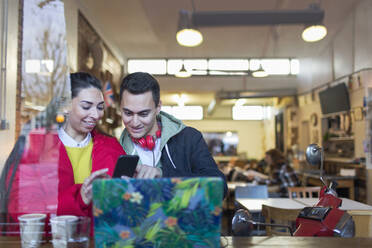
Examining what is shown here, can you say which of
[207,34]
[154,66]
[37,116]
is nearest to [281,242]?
[37,116]

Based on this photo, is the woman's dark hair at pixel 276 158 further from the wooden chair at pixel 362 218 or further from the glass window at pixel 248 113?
the glass window at pixel 248 113

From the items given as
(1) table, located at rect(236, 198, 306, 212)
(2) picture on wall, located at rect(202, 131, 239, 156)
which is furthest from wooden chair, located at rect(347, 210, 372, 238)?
(2) picture on wall, located at rect(202, 131, 239, 156)

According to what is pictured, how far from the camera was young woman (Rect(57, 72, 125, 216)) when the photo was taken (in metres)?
1.57

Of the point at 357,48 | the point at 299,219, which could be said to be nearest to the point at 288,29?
the point at 357,48

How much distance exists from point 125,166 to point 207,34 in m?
8.32

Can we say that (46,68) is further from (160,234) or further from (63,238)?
(160,234)

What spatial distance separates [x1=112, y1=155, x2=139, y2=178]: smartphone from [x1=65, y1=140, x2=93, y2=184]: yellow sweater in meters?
0.48

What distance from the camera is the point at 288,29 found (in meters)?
8.81

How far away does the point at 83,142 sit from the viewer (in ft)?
5.43

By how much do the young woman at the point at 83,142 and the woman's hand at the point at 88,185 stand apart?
0.19m

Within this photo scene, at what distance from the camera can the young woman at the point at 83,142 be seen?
157 centimetres

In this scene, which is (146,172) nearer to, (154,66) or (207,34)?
(207,34)

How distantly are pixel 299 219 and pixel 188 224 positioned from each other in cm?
104

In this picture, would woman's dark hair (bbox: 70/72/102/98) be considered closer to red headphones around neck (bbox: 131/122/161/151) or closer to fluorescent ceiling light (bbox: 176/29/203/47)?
red headphones around neck (bbox: 131/122/161/151)
